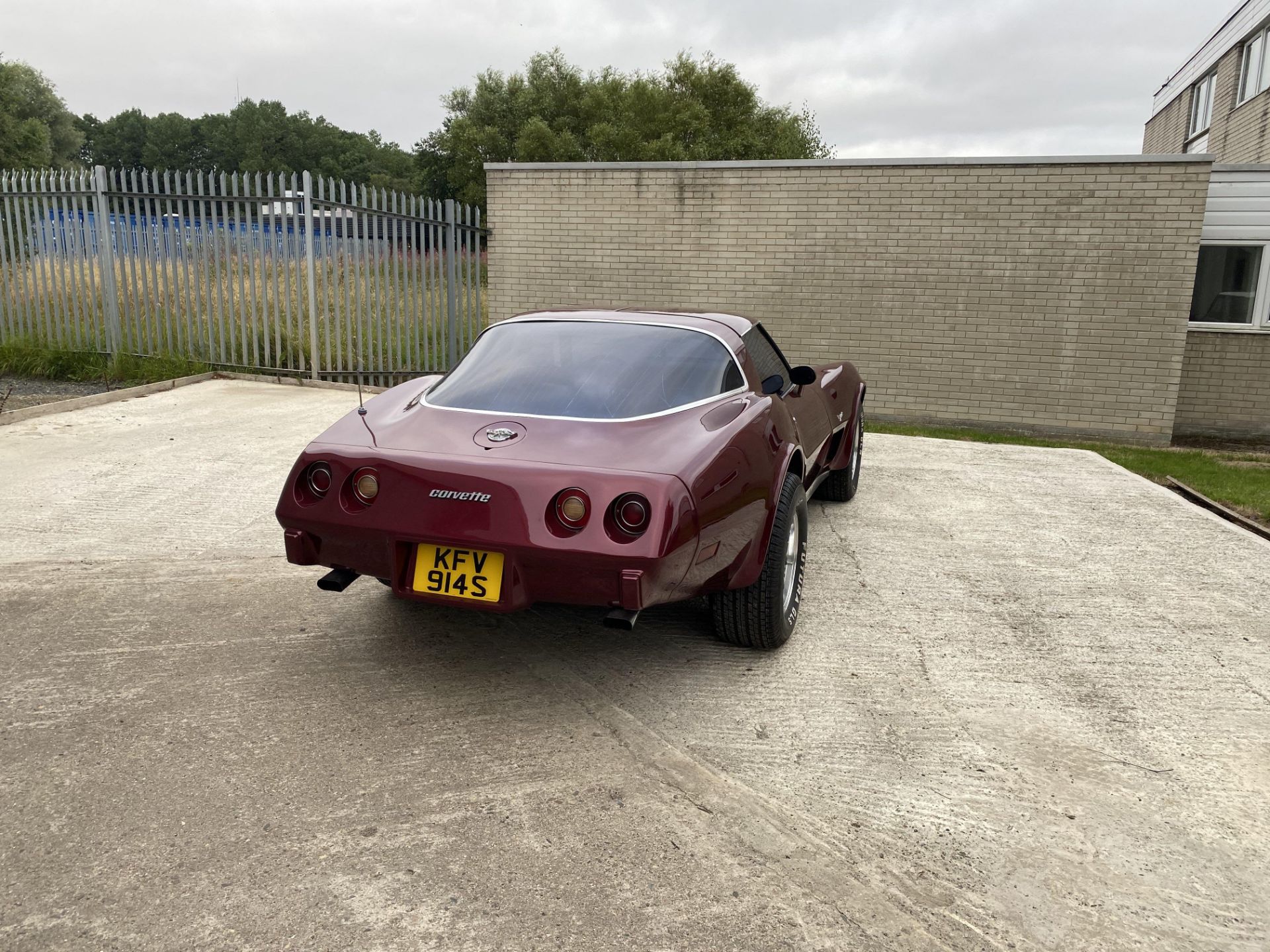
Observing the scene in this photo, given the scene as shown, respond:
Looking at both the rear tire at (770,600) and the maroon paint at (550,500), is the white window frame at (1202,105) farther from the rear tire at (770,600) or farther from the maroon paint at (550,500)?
the maroon paint at (550,500)

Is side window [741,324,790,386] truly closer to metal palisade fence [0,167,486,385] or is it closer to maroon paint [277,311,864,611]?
maroon paint [277,311,864,611]

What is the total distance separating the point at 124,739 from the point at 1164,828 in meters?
3.19

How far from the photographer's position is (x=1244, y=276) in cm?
1220

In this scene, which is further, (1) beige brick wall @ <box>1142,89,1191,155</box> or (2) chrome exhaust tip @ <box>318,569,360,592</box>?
(1) beige brick wall @ <box>1142,89,1191,155</box>

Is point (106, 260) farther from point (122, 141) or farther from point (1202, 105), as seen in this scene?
point (122, 141)

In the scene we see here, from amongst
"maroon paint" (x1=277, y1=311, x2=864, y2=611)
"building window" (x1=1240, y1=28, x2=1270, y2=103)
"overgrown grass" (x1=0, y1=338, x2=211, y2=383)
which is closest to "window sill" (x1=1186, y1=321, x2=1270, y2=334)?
"building window" (x1=1240, y1=28, x2=1270, y2=103)

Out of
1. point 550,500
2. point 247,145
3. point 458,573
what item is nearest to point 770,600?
point 550,500

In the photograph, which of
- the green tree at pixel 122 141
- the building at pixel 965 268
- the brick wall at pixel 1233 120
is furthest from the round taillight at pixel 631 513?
the green tree at pixel 122 141

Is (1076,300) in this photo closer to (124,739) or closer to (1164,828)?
(1164,828)

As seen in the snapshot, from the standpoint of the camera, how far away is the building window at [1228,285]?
12.1 m

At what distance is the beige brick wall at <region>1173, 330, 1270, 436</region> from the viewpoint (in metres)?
12.2

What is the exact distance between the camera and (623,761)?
9.43 feet

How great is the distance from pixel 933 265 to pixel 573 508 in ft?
33.2

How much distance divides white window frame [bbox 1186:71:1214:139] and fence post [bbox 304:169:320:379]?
20.3 meters
